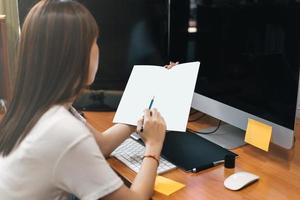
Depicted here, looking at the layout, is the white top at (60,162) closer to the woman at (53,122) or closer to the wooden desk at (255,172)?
the woman at (53,122)

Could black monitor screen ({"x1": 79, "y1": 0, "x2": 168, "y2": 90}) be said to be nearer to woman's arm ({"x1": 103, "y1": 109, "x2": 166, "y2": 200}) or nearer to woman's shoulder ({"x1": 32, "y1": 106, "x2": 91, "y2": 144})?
woman's arm ({"x1": 103, "y1": 109, "x2": 166, "y2": 200})

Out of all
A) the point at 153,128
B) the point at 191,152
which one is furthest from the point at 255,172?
the point at 153,128

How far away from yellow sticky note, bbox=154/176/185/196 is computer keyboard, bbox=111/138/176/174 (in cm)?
6

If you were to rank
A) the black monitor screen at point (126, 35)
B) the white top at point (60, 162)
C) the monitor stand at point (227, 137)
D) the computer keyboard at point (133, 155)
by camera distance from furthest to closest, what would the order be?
the black monitor screen at point (126, 35) → the monitor stand at point (227, 137) → the computer keyboard at point (133, 155) → the white top at point (60, 162)

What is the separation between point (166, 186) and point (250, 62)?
1.60 ft

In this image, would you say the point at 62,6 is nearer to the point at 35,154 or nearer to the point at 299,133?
the point at 35,154

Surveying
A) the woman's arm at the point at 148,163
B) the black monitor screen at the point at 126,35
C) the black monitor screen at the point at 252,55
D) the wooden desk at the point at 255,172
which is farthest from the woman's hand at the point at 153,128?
the black monitor screen at the point at 126,35

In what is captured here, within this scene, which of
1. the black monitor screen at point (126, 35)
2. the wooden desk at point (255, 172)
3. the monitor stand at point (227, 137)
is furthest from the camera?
the black monitor screen at point (126, 35)

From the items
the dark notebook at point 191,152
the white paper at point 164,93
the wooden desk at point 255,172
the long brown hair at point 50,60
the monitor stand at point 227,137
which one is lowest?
the wooden desk at point 255,172

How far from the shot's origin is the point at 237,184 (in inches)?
44.6

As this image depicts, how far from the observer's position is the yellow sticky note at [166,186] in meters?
1.11

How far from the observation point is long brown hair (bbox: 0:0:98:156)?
961mm

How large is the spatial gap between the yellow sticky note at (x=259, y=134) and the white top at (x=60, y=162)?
53cm

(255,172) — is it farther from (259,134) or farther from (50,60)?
(50,60)
